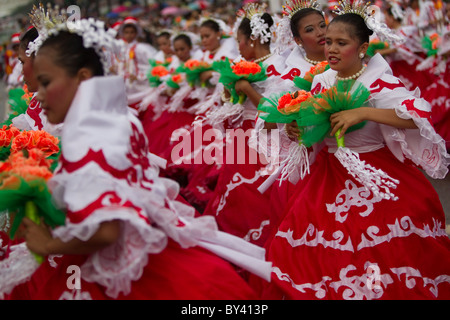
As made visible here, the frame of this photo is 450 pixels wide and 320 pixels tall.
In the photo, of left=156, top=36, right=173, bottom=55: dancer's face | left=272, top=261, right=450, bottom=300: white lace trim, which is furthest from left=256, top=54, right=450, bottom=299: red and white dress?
left=156, top=36, right=173, bottom=55: dancer's face

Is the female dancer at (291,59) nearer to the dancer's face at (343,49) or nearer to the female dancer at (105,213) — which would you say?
the dancer's face at (343,49)

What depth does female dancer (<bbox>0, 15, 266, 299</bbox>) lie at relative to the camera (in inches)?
97.0

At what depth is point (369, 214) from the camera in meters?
3.85

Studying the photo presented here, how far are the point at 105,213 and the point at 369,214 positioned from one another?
6.69 feet

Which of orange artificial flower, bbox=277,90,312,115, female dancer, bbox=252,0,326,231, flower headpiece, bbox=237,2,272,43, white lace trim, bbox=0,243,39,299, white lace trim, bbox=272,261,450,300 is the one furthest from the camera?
flower headpiece, bbox=237,2,272,43

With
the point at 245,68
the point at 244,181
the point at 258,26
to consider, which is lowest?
the point at 244,181

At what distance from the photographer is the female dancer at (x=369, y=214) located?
12.1 ft

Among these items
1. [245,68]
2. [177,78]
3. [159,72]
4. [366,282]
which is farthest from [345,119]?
[159,72]

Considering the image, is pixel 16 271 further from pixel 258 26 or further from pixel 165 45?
pixel 165 45

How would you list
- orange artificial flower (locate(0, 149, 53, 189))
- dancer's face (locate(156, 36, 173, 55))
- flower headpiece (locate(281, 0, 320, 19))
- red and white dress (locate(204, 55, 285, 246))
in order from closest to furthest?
orange artificial flower (locate(0, 149, 53, 189)) → flower headpiece (locate(281, 0, 320, 19)) → red and white dress (locate(204, 55, 285, 246)) → dancer's face (locate(156, 36, 173, 55))

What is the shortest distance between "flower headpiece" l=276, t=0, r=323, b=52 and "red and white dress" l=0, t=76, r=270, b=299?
2885mm

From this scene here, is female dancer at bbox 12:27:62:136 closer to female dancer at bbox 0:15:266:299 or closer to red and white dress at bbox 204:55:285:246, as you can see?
female dancer at bbox 0:15:266:299

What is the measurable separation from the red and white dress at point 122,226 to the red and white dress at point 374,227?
93 centimetres
